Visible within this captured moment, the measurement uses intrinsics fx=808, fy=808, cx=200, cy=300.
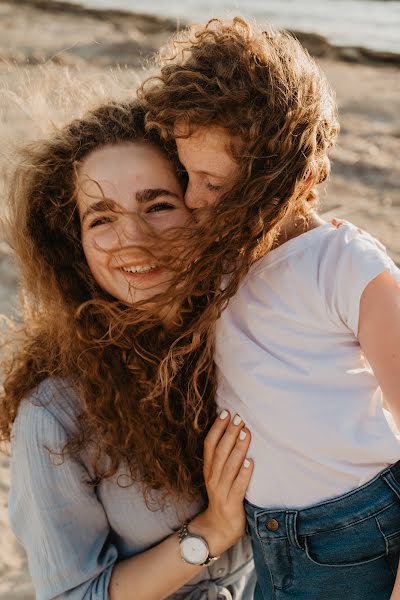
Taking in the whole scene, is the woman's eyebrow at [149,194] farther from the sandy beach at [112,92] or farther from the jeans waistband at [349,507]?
the jeans waistband at [349,507]

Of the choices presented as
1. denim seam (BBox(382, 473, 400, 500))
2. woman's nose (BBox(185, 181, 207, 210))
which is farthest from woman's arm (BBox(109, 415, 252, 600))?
woman's nose (BBox(185, 181, 207, 210))

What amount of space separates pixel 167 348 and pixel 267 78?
785 millimetres

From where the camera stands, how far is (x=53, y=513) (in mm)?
2135

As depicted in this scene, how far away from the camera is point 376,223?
19.7 ft

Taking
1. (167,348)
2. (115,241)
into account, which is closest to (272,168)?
(115,241)

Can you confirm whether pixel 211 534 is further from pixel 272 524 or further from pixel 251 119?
pixel 251 119

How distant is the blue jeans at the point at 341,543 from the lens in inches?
78.0

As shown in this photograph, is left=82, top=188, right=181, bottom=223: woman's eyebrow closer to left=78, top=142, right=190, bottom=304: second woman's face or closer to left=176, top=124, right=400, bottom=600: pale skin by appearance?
left=78, top=142, right=190, bottom=304: second woman's face

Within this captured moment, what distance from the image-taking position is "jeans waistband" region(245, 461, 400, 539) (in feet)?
6.49

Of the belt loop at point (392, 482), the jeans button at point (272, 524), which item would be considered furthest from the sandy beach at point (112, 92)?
the belt loop at point (392, 482)

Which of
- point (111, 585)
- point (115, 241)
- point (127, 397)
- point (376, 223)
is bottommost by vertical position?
point (376, 223)

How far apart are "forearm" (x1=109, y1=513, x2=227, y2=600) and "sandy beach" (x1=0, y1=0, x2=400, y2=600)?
0.99 meters

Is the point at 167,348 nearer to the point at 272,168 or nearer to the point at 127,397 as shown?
the point at 127,397

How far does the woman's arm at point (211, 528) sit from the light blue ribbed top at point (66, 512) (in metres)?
0.06
